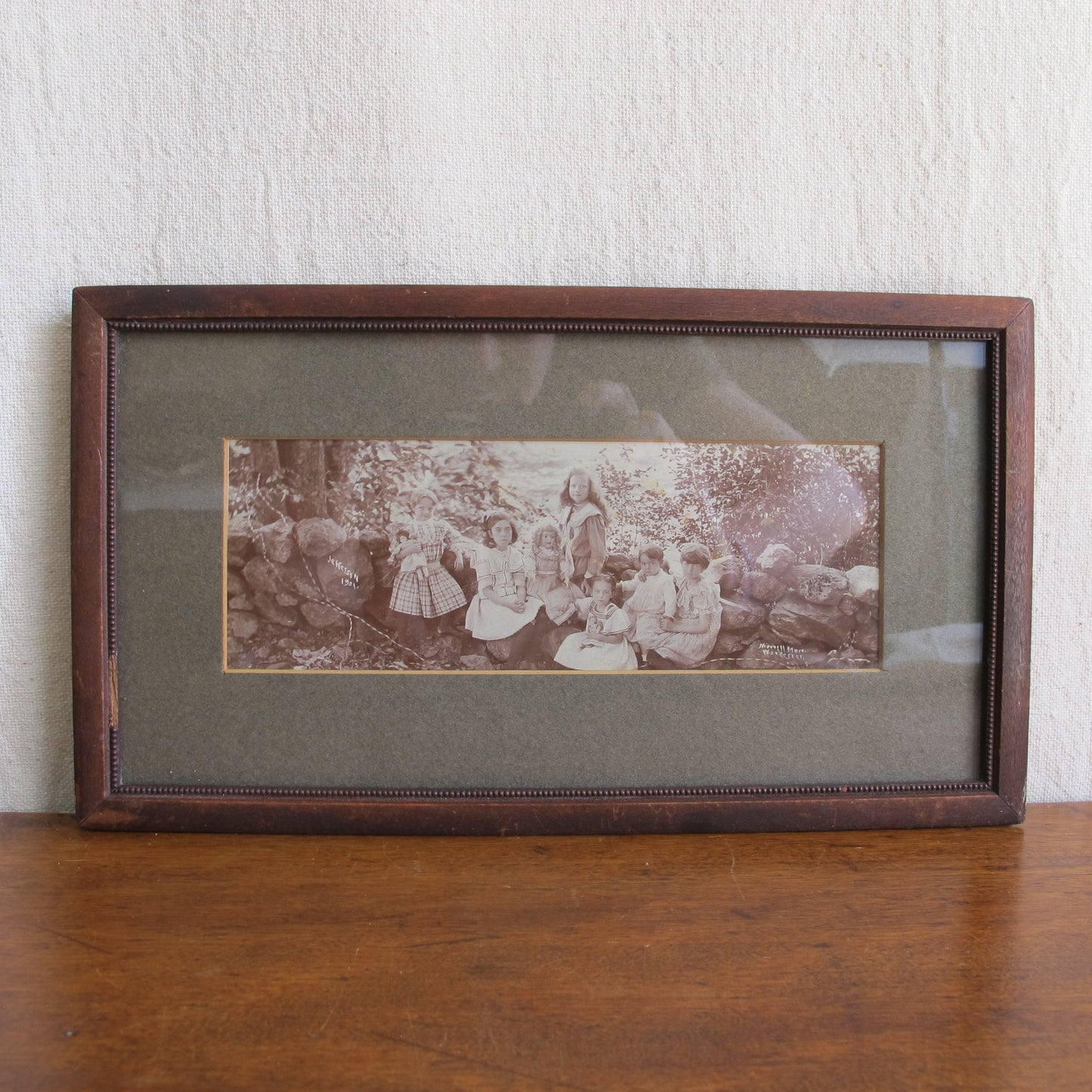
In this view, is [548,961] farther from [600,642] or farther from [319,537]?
[319,537]

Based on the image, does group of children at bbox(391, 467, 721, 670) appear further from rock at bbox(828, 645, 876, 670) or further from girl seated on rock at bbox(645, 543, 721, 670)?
rock at bbox(828, 645, 876, 670)

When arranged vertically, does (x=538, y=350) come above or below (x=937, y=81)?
below

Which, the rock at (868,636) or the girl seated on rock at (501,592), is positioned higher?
the girl seated on rock at (501,592)

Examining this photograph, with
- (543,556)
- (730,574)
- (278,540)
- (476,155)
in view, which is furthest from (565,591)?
(476,155)

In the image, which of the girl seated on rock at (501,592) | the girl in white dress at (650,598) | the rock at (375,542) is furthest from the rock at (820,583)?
the rock at (375,542)

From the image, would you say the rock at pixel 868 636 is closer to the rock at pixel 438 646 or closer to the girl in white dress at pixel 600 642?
the girl in white dress at pixel 600 642

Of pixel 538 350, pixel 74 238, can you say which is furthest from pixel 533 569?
pixel 74 238

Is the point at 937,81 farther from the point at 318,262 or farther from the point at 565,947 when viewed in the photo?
the point at 565,947
